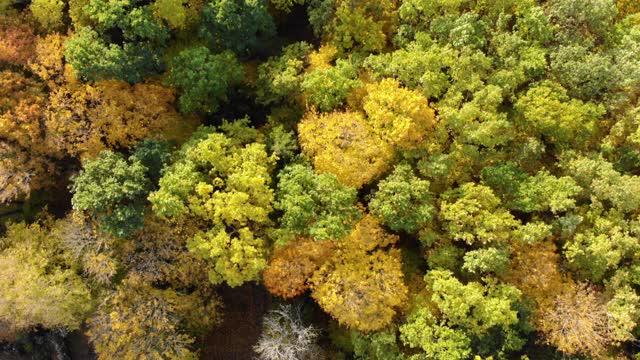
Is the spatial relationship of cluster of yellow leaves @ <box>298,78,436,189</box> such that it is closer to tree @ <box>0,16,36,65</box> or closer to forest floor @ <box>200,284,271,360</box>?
forest floor @ <box>200,284,271,360</box>

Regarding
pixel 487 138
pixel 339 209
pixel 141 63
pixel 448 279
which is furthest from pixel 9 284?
pixel 487 138

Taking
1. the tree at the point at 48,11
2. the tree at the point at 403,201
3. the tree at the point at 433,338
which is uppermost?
the tree at the point at 48,11

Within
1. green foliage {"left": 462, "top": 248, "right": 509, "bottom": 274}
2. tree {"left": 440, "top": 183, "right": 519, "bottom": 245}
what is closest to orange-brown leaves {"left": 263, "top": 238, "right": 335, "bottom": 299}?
tree {"left": 440, "top": 183, "right": 519, "bottom": 245}

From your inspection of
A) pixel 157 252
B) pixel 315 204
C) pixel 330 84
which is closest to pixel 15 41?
pixel 157 252

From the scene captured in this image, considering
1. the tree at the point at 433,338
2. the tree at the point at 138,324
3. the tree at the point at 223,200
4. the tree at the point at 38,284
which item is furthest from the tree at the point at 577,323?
the tree at the point at 38,284

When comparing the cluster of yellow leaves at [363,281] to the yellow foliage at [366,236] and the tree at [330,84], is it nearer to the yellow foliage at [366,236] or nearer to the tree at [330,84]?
the yellow foliage at [366,236]

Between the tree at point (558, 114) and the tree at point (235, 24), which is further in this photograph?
the tree at point (235, 24)
